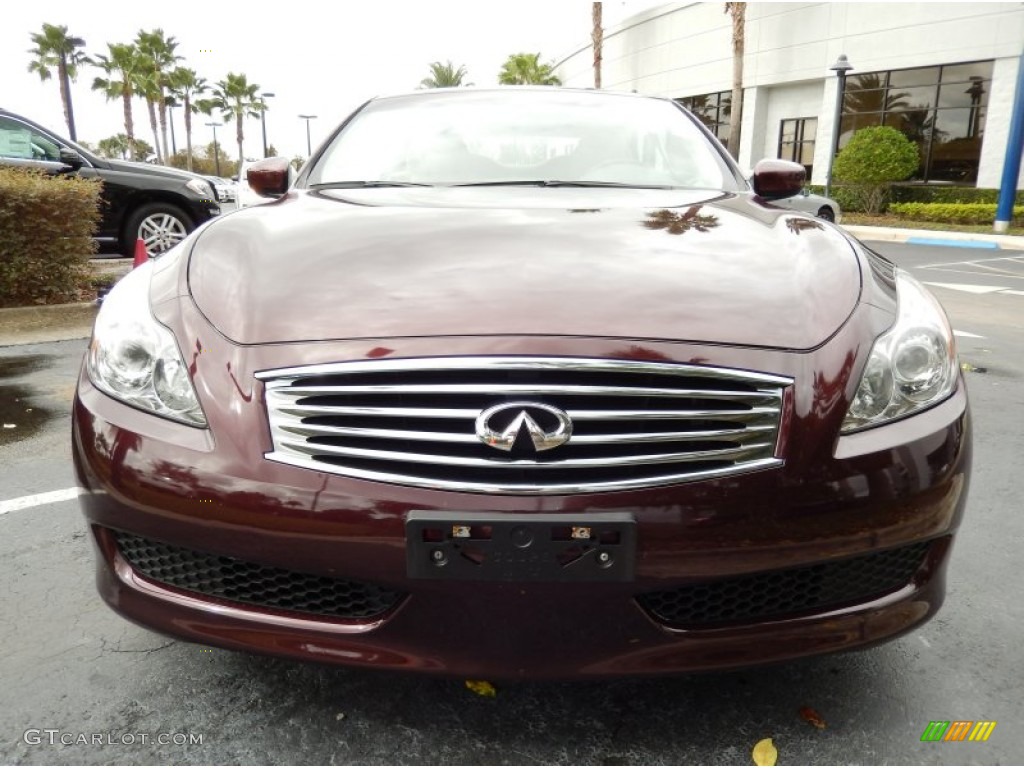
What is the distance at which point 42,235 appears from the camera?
631cm

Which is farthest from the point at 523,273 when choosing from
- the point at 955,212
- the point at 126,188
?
the point at 955,212

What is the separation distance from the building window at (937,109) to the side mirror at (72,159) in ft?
68.1

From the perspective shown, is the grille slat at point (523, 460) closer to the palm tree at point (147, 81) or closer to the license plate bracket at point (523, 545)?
the license plate bracket at point (523, 545)

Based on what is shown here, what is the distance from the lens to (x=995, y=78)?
20.3 meters

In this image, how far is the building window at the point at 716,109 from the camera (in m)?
28.9

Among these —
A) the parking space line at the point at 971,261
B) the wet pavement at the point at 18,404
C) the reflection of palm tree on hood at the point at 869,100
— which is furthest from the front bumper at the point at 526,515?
the reflection of palm tree on hood at the point at 869,100

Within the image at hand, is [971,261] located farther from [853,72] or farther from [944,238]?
[853,72]

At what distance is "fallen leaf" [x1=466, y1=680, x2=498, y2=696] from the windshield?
1.50 meters

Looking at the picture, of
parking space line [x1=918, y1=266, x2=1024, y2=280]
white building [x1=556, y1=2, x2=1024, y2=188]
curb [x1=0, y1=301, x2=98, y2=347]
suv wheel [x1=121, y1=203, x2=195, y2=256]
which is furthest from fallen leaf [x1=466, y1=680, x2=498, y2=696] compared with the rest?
white building [x1=556, y1=2, x2=1024, y2=188]

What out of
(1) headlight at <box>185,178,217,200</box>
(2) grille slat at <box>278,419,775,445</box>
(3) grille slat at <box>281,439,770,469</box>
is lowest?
(3) grille slat at <box>281,439,770,469</box>

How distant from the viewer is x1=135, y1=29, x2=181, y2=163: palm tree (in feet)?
161

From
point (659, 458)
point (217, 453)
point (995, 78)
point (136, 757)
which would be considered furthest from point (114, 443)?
point (995, 78)

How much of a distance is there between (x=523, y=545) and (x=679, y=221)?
1.05 meters

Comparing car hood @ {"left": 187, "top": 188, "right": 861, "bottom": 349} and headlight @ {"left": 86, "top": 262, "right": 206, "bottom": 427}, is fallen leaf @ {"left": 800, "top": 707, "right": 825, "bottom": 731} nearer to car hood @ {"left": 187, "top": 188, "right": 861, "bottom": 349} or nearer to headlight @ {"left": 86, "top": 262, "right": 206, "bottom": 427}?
car hood @ {"left": 187, "top": 188, "right": 861, "bottom": 349}
